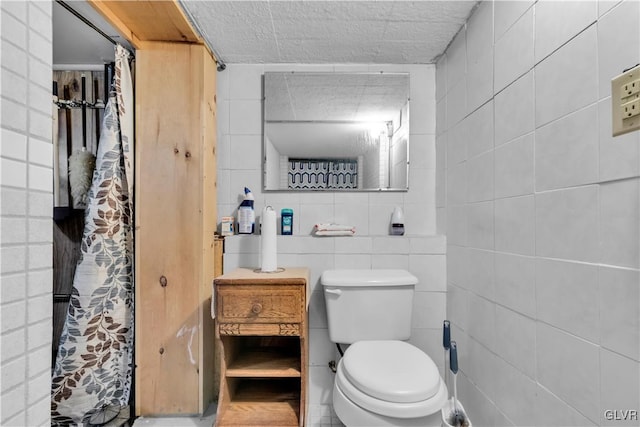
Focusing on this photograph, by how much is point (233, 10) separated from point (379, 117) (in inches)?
35.0

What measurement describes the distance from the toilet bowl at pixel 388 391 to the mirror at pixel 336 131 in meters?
0.92

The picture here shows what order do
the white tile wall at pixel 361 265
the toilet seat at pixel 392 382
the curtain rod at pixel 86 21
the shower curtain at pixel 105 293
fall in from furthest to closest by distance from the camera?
the white tile wall at pixel 361 265 < the shower curtain at pixel 105 293 < the curtain rod at pixel 86 21 < the toilet seat at pixel 392 382

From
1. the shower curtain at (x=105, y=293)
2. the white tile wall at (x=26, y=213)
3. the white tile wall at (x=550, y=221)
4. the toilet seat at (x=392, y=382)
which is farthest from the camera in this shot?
the shower curtain at (x=105, y=293)

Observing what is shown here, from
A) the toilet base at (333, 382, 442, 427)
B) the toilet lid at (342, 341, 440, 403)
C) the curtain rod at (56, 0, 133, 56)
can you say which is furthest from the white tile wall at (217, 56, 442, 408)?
the toilet base at (333, 382, 442, 427)

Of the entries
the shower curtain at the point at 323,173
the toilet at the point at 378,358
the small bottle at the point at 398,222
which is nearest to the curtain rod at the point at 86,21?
the shower curtain at the point at 323,173

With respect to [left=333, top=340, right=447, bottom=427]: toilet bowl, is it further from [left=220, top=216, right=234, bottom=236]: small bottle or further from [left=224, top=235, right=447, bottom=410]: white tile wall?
[left=220, top=216, right=234, bottom=236]: small bottle

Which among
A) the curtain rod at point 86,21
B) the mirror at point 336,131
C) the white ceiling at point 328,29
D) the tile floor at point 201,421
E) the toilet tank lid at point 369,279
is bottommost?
the tile floor at point 201,421

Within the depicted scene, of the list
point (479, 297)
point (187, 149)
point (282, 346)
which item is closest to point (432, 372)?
point (479, 297)

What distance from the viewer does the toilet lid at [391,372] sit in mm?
1046

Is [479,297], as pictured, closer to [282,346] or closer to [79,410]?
[282,346]

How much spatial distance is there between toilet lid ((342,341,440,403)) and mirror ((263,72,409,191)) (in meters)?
0.85

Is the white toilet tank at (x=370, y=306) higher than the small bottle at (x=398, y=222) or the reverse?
the reverse

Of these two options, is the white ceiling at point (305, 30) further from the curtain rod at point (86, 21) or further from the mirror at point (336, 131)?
the mirror at point (336, 131)

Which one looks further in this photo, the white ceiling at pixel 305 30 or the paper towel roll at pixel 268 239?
the paper towel roll at pixel 268 239
